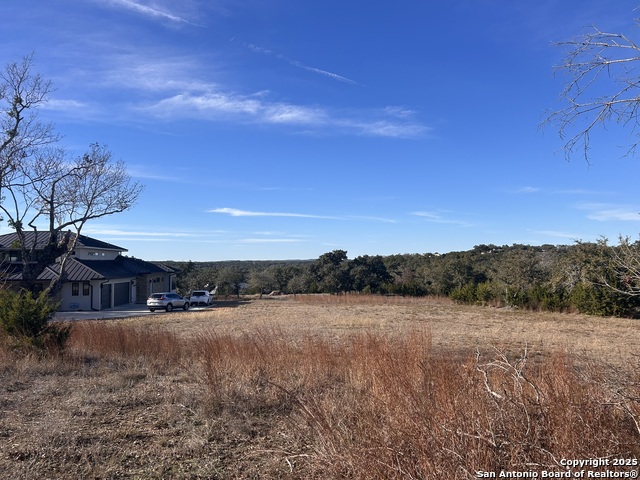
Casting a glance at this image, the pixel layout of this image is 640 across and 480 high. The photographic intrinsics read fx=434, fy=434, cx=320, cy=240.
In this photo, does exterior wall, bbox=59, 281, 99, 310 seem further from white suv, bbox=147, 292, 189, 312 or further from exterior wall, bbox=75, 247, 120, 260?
white suv, bbox=147, 292, 189, 312

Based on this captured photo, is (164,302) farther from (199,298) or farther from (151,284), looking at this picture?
(151,284)

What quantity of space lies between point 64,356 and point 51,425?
16.7ft

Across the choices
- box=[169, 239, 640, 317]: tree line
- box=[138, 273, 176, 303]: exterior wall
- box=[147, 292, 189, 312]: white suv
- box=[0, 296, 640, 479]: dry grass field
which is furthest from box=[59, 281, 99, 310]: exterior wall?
box=[0, 296, 640, 479]: dry grass field

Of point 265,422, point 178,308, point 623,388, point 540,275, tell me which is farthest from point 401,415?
point 540,275

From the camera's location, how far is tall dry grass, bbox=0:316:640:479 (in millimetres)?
2629

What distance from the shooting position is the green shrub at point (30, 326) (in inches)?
381

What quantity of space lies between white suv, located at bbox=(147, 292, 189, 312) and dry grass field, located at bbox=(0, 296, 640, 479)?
25.1 metres

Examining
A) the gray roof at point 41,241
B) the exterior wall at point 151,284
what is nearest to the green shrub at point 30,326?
the gray roof at point 41,241

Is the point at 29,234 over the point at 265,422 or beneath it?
over

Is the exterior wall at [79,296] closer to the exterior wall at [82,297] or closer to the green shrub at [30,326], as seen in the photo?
the exterior wall at [82,297]

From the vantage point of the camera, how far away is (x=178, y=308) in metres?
35.3

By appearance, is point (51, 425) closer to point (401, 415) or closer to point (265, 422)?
point (265, 422)

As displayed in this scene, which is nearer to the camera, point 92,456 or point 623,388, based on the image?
point 623,388

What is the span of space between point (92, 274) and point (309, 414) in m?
34.4
